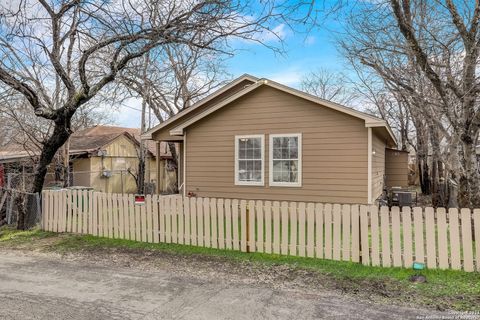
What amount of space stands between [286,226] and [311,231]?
18.3 inches

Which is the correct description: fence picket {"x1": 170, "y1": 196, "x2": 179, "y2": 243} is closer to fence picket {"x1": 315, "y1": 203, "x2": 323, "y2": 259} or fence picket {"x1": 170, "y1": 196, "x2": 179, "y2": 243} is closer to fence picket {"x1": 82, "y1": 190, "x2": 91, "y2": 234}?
fence picket {"x1": 82, "y1": 190, "x2": 91, "y2": 234}

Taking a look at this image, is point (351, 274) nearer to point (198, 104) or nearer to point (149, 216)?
point (149, 216)

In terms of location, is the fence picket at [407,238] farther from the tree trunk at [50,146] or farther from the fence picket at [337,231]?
the tree trunk at [50,146]

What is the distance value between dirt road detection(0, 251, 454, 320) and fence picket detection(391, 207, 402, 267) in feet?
5.00

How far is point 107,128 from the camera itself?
30.7 meters

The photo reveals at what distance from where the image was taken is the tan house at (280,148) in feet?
31.3

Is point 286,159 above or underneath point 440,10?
underneath

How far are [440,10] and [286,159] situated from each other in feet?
17.8

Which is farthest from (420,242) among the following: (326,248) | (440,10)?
(440,10)

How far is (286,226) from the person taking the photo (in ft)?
21.0

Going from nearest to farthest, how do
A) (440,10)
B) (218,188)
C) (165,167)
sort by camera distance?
(440,10) < (218,188) < (165,167)

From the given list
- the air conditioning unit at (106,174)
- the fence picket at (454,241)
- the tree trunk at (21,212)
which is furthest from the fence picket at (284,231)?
the air conditioning unit at (106,174)

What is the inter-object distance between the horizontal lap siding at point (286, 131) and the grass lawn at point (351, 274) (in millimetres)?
4113

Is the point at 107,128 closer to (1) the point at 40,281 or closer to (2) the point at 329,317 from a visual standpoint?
(1) the point at 40,281
